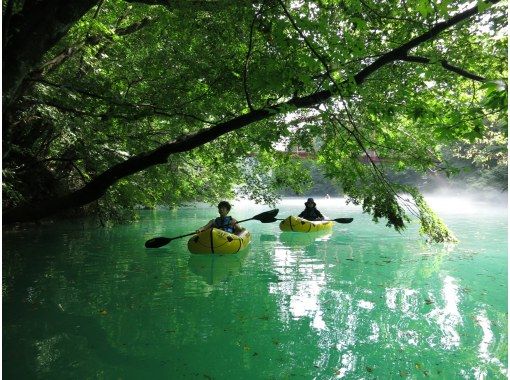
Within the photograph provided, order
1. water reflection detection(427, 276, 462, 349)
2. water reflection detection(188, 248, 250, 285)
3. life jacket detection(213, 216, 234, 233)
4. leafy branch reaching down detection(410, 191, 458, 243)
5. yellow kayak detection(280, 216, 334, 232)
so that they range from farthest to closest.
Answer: yellow kayak detection(280, 216, 334, 232)
life jacket detection(213, 216, 234, 233)
water reflection detection(188, 248, 250, 285)
leafy branch reaching down detection(410, 191, 458, 243)
water reflection detection(427, 276, 462, 349)

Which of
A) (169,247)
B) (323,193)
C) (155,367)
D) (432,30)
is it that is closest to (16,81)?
(155,367)

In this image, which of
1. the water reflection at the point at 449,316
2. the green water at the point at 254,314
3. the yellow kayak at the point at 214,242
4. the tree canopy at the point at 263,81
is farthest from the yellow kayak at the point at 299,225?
the water reflection at the point at 449,316

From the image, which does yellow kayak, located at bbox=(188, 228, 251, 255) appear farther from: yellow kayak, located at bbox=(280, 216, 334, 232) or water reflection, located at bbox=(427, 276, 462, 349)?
water reflection, located at bbox=(427, 276, 462, 349)

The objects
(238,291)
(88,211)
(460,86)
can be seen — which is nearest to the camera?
(460,86)

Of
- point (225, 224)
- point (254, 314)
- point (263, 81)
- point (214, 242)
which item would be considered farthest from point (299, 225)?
point (263, 81)

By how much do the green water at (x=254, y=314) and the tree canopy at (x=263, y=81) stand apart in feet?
4.78

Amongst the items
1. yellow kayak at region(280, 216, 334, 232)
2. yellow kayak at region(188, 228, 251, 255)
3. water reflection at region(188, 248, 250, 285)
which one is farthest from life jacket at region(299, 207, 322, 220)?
yellow kayak at region(188, 228, 251, 255)

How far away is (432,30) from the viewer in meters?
4.35

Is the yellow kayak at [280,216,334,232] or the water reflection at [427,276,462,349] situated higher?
the yellow kayak at [280,216,334,232]

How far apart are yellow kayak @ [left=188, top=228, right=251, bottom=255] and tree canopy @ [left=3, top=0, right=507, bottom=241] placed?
6.68 feet

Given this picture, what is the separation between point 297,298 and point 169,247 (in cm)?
645

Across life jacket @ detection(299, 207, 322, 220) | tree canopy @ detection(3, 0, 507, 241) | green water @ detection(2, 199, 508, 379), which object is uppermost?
tree canopy @ detection(3, 0, 507, 241)

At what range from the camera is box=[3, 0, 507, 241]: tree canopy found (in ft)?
10.9

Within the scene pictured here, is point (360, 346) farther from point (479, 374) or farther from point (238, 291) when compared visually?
point (238, 291)
